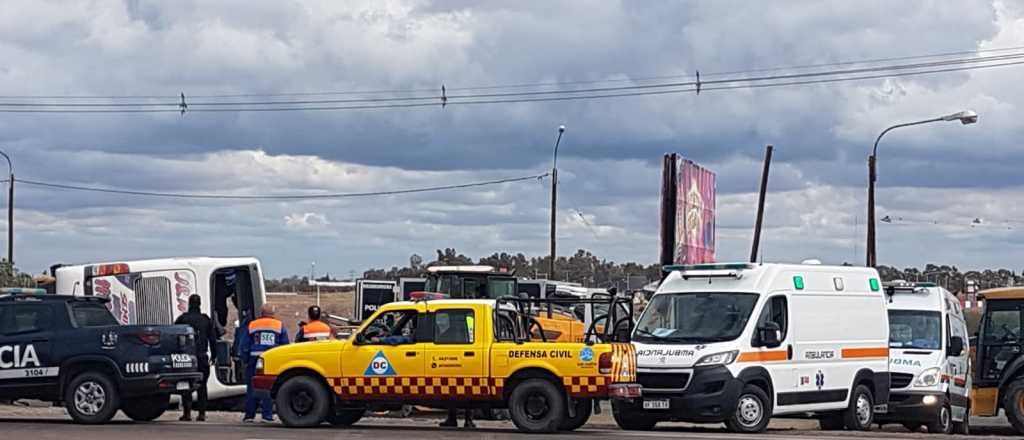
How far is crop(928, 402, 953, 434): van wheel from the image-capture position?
867 inches

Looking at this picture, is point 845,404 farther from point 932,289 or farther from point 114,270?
point 114,270

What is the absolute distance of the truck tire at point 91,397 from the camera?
19.5 meters

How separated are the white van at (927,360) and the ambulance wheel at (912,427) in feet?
0.07

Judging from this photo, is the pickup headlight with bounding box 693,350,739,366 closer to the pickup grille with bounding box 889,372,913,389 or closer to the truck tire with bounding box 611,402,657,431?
the truck tire with bounding box 611,402,657,431

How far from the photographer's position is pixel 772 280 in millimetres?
19609

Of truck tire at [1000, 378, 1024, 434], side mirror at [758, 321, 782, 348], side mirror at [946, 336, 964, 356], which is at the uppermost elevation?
side mirror at [758, 321, 782, 348]

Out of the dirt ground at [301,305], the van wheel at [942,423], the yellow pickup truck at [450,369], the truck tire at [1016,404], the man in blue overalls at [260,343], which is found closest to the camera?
the yellow pickup truck at [450,369]

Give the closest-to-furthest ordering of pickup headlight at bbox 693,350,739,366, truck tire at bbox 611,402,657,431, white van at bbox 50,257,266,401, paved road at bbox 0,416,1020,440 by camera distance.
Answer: paved road at bbox 0,416,1020,440 → pickup headlight at bbox 693,350,739,366 → truck tire at bbox 611,402,657,431 → white van at bbox 50,257,266,401

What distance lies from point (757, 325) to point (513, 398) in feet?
11.4

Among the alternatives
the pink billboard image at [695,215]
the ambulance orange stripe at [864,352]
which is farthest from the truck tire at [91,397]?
the pink billboard image at [695,215]

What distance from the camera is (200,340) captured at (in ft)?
70.5

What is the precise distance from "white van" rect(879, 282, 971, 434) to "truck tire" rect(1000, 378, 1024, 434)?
2.86ft

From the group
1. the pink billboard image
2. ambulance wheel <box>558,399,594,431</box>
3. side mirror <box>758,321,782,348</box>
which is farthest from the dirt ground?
side mirror <box>758,321,782,348</box>

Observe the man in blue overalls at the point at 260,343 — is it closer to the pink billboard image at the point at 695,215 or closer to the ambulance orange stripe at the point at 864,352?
the ambulance orange stripe at the point at 864,352
